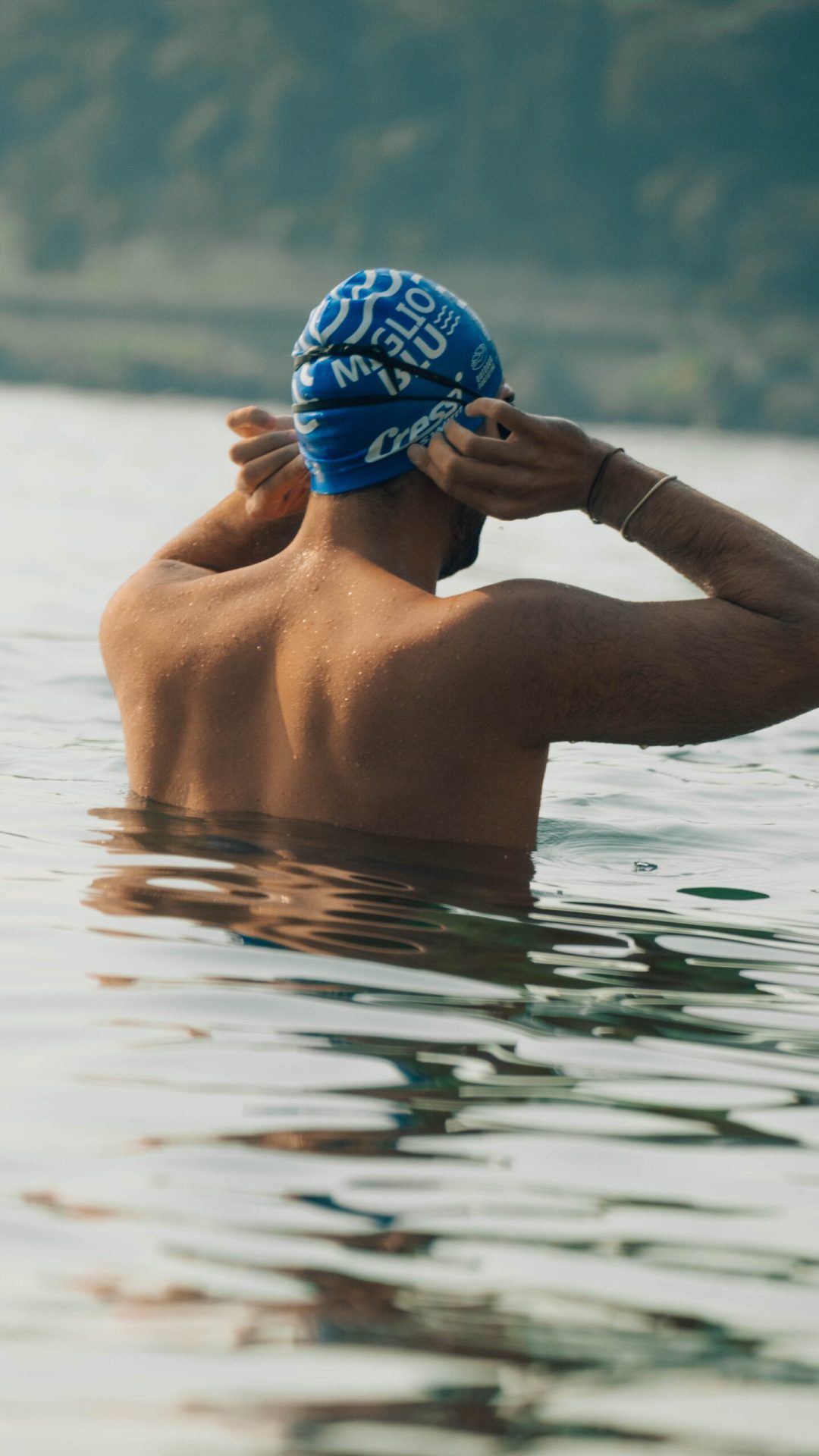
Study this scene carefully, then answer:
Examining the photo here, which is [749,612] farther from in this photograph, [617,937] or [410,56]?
[410,56]

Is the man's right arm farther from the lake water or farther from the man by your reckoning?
the lake water

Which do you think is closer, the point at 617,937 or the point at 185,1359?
the point at 185,1359

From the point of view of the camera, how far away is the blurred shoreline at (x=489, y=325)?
89625 mm

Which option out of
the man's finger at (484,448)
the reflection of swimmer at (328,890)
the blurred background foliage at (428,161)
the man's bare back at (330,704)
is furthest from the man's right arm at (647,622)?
the blurred background foliage at (428,161)

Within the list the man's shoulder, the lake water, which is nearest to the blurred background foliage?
the man's shoulder

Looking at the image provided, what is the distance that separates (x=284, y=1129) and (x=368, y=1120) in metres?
0.12

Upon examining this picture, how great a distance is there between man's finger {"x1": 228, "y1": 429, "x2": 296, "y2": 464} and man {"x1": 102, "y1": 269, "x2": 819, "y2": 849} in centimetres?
40

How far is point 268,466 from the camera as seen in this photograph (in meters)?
4.88

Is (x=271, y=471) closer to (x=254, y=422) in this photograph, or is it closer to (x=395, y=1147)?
(x=254, y=422)

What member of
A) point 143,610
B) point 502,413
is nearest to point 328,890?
point 143,610

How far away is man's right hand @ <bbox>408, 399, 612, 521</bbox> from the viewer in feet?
13.5

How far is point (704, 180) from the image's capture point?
12850cm

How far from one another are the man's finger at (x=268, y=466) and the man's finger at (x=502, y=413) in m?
0.81

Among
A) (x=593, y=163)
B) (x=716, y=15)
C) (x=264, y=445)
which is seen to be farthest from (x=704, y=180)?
(x=264, y=445)
